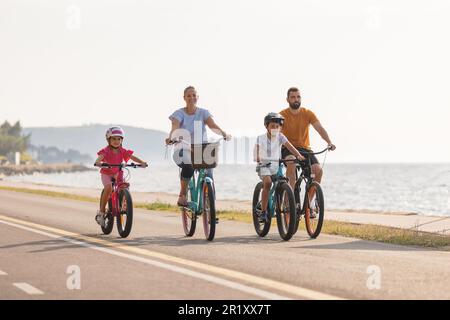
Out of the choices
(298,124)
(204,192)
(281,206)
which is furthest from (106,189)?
(298,124)

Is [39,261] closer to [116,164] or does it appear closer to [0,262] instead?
[0,262]

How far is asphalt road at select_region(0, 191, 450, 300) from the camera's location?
7023mm

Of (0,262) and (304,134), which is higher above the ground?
(304,134)

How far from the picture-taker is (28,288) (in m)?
7.34

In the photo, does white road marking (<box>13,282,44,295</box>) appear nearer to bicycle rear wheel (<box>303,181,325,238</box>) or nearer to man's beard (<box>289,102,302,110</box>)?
bicycle rear wheel (<box>303,181,325,238</box>)

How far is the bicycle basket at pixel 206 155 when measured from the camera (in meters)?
11.3

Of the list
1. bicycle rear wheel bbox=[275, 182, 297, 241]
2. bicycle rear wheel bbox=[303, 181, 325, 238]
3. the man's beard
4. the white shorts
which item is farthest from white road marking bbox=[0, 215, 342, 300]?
the man's beard

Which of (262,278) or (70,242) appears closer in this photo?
(262,278)

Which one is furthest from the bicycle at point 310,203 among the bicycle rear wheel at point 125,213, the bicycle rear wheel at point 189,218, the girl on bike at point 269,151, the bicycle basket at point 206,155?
the bicycle rear wheel at point 125,213

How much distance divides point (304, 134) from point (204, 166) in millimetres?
2214
